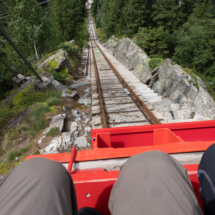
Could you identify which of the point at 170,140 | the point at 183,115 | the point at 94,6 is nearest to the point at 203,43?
the point at 183,115

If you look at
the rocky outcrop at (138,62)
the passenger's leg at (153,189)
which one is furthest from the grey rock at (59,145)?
the rocky outcrop at (138,62)

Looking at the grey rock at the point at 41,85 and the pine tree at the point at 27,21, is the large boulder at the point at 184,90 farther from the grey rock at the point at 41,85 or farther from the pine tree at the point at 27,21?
the pine tree at the point at 27,21

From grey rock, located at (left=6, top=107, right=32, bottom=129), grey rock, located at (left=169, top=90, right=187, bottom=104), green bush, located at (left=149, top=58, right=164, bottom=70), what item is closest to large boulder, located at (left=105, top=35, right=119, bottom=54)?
green bush, located at (left=149, top=58, right=164, bottom=70)

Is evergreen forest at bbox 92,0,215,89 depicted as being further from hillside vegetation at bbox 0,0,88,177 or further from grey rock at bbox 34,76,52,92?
grey rock at bbox 34,76,52,92

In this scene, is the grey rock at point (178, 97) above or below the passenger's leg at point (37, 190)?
below

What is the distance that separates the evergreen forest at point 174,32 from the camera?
14.1 metres

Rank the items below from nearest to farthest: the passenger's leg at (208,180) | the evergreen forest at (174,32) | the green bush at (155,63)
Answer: the passenger's leg at (208,180) → the green bush at (155,63) → the evergreen forest at (174,32)

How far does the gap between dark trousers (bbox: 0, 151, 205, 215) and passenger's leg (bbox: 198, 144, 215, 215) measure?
0.89ft

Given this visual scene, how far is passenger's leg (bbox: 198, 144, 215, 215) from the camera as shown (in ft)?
3.16

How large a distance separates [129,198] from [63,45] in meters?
15.2

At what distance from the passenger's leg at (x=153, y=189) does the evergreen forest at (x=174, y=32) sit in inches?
468

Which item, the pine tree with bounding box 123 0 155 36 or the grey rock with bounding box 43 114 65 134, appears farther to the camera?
the pine tree with bounding box 123 0 155 36

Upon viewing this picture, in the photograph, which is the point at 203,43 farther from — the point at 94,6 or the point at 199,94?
the point at 94,6

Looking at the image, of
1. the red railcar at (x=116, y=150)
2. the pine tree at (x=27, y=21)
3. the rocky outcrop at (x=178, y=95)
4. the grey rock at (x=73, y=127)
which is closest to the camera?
the red railcar at (x=116, y=150)
